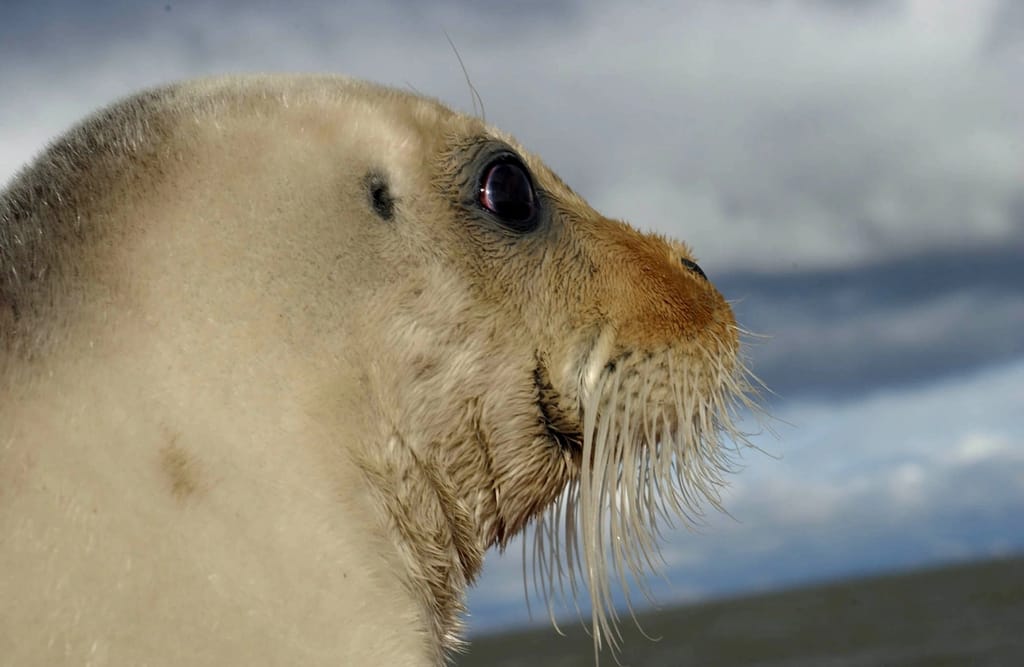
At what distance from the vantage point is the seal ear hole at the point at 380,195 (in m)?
2.88

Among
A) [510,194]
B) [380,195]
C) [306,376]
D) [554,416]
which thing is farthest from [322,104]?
[554,416]

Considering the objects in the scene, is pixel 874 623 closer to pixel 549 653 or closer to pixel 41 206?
pixel 549 653

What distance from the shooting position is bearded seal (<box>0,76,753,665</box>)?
89.8 inches

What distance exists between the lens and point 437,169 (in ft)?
10.1

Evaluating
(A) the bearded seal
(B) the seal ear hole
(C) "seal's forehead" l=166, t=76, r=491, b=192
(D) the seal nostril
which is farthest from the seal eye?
(D) the seal nostril

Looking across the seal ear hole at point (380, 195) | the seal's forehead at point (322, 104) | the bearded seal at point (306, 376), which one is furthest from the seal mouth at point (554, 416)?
the seal's forehead at point (322, 104)

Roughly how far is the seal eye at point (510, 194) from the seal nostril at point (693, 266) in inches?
23.4

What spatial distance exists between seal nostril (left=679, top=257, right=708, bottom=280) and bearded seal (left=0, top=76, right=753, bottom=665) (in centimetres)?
15

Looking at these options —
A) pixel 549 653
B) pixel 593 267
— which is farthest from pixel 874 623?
pixel 593 267

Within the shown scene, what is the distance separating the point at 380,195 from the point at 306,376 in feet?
1.84

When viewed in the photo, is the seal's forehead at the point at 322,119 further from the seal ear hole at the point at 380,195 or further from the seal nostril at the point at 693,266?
the seal nostril at the point at 693,266

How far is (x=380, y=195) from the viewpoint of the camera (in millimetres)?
2912

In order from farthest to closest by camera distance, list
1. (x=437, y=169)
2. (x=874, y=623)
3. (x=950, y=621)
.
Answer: (x=874, y=623) < (x=950, y=621) < (x=437, y=169)

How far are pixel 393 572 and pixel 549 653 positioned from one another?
39925mm
